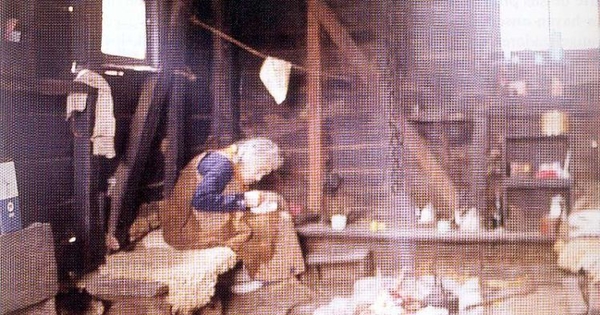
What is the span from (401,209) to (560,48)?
6.15 ft

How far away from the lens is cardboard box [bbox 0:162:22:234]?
3324mm

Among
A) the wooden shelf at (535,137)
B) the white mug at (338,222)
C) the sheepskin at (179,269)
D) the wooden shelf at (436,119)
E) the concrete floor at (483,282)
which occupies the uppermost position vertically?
the wooden shelf at (436,119)

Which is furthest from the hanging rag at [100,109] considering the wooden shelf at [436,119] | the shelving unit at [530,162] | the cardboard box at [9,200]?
the shelving unit at [530,162]

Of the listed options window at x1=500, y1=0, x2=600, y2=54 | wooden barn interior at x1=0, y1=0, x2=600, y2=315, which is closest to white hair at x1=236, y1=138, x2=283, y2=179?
wooden barn interior at x1=0, y1=0, x2=600, y2=315

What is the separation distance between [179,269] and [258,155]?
1.19 meters

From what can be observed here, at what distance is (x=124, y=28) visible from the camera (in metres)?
4.30

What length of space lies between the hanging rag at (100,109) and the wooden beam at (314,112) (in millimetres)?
1782

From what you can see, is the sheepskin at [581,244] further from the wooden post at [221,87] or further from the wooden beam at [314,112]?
the wooden post at [221,87]

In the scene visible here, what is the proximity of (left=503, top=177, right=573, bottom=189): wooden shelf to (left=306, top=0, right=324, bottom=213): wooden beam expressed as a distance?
1.58 metres

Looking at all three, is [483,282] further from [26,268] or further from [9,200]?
[9,200]

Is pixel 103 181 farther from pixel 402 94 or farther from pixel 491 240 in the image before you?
pixel 491 240

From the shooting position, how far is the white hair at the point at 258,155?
15.5 feet

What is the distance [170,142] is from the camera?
5027mm

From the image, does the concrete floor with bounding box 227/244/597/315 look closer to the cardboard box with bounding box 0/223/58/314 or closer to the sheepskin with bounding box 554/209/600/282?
the sheepskin with bounding box 554/209/600/282
